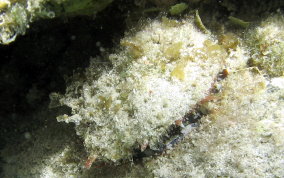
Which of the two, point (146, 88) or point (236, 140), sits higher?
point (146, 88)

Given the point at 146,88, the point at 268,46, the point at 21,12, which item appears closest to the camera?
the point at 21,12

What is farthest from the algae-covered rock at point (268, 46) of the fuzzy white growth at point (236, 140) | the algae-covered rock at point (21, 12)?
the algae-covered rock at point (21, 12)

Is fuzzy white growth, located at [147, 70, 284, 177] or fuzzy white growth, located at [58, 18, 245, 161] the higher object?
fuzzy white growth, located at [58, 18, 245, 161]

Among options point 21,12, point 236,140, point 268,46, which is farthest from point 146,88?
point 268,46

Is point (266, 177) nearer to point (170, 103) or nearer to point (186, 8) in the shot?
point (170, 103)

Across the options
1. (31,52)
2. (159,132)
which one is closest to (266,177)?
(159,132)

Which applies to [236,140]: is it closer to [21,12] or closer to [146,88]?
[146,88]

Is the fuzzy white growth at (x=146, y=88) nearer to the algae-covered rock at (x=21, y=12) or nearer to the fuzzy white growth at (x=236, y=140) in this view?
the fuzzy white growth at (x=236, y=140)

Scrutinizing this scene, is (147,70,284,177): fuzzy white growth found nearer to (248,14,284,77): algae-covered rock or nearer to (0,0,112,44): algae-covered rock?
(248,14,284,77): algae-covered rock

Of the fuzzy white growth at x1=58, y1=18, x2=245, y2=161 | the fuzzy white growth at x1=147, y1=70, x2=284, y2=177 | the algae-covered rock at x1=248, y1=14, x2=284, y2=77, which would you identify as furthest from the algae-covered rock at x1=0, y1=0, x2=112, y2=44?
the algae-covered rock at x1=248, y1=14, x2=284, y2=77

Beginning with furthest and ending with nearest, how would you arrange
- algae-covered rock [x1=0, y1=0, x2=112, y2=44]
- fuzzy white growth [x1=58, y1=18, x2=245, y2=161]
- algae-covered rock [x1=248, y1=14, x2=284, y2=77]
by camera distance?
algae-covered rock [x1=248, y1=14, x2=284, y2=77]
fuzzy white growth [x1=58, y1=18, x2=245, y2=161]
algae-covered rock [x1=0, y1=0, x2=112, y2=44]
